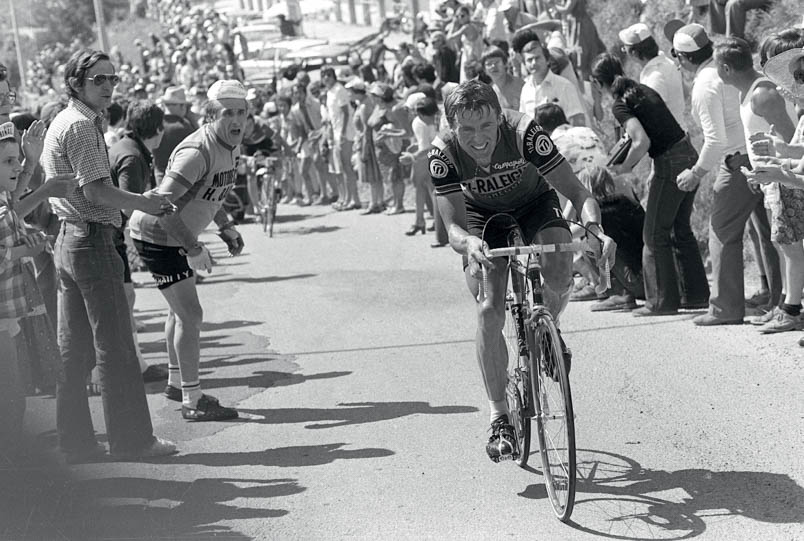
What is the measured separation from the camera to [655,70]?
10.7m

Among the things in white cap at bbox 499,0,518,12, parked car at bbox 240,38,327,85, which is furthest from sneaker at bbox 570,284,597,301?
parked car at bbox 240,38,327,85

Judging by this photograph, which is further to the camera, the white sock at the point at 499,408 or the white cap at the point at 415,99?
the white cap at the point at 415,99

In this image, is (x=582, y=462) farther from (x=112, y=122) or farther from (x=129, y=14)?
(x=129, y=14)

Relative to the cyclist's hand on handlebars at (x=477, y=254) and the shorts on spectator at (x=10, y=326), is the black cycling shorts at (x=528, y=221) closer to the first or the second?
Result: the cyclist's hand on handlebars at (x=477, y=254)

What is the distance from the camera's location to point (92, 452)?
24.5 ft

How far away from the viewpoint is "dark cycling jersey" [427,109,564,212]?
20.0 ft

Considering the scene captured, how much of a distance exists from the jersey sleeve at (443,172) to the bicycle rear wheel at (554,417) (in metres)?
0.85

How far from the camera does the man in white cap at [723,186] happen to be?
9.20 metres

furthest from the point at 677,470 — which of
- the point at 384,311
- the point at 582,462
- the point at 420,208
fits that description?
the point at 420,208

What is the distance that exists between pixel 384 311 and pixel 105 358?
484cm

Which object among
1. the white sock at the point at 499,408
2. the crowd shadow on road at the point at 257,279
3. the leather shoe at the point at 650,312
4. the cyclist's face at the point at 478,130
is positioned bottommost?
the crowd shadow on road at the point at 257,279

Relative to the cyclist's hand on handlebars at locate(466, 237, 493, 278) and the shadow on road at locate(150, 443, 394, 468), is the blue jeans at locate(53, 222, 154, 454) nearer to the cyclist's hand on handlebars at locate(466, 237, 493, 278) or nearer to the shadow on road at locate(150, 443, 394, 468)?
the shadow on road at locate(150, 443, 394, 468)

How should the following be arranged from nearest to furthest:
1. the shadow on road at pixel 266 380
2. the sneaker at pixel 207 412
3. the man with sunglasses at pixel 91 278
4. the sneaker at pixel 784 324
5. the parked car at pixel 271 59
→ the man with sunglasses at pixel 91 278 < the sneaker at pixel 207 412 < the sneaker at pixel 784 324 < the shadow on road at pixel 266 380 < the parked car at pixel 271 59

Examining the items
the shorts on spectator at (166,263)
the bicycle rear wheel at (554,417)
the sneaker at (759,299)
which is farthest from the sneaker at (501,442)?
the sneaker at (759,299)
